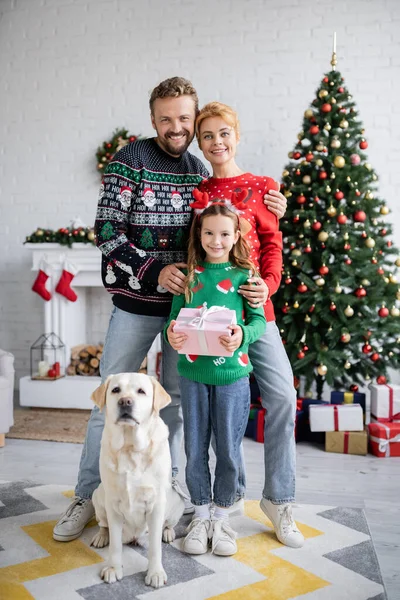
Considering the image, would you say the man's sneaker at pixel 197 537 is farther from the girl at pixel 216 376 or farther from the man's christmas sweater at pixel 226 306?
the man's christmas sweater at pixel 226 306

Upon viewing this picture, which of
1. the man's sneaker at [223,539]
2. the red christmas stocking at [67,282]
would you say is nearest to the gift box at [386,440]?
the man's sneaker at [223,539]

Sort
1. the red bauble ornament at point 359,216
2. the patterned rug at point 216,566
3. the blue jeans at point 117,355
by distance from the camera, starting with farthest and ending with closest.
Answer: the red bauble ornament at point 359,216, the blue jeans at point 117,355, the patterned rug at point 216,566

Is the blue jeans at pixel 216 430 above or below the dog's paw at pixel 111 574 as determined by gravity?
above

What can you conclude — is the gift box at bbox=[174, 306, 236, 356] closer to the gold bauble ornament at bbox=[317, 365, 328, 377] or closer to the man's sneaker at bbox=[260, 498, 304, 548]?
the man's sneaker at bbox=[260, 498, 304, 548]

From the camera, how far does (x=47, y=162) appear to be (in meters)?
5.26

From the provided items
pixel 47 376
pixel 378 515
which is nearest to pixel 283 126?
pixel 47 376

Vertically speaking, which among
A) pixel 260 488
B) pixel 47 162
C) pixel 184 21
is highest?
pixel 184 21

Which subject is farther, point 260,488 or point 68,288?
point 68,288

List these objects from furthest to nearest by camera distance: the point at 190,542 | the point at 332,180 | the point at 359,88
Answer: the point at 359,88 < the point at 332,180 < the point at 190,542

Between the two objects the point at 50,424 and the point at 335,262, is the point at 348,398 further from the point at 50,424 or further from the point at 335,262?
the point at 50,424

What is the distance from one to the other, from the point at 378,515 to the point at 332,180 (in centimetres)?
222

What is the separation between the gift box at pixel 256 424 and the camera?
379 cm

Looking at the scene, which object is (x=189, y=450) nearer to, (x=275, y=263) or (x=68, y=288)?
(x=275, y=263)

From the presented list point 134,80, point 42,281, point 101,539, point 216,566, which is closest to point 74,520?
point 101,539
